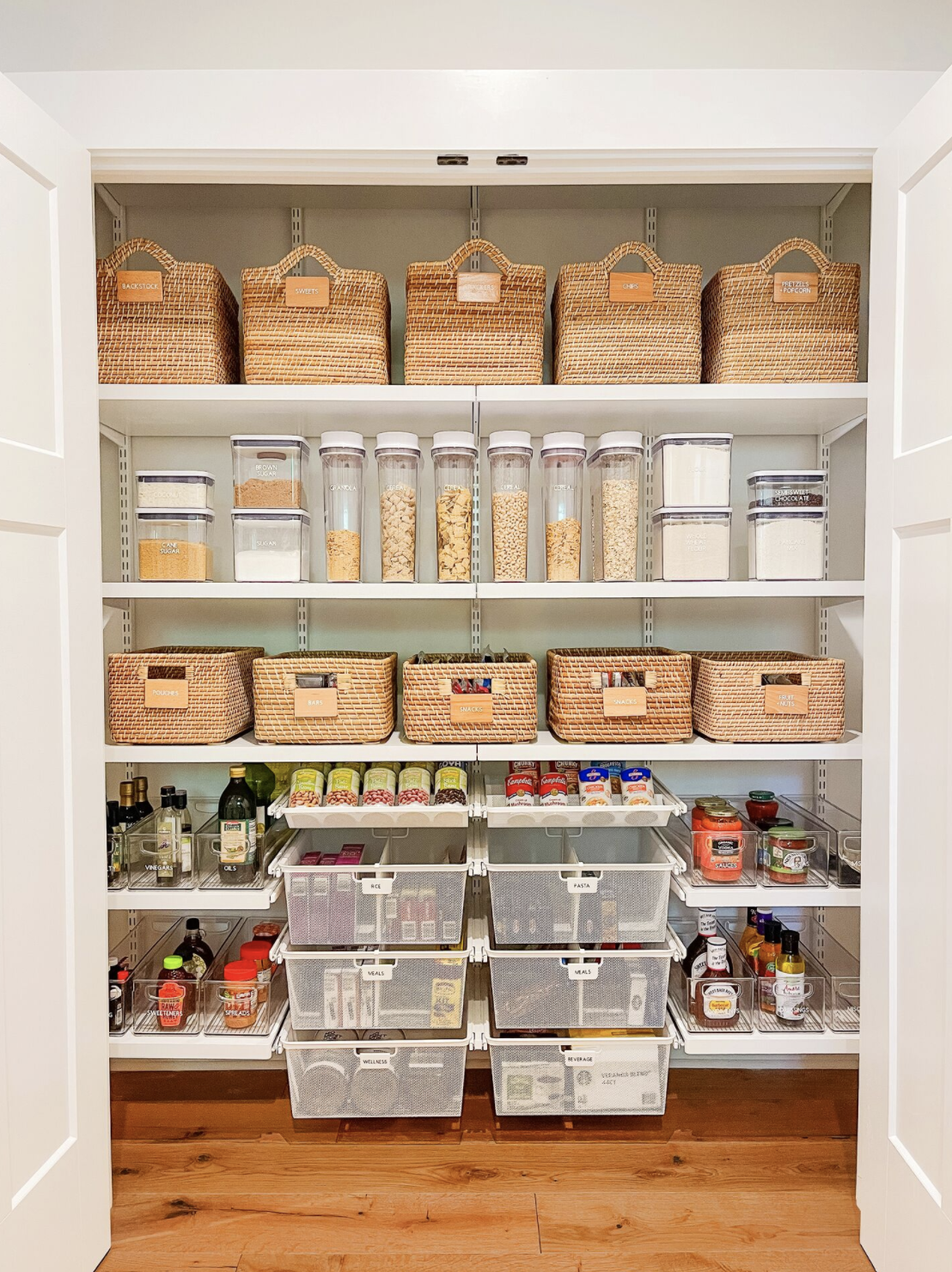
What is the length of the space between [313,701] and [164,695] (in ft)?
1.05

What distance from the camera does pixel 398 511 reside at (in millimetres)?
1751

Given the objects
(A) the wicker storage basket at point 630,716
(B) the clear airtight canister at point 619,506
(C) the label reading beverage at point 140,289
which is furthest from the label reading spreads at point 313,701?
(C) the label reading beverage at point 140,289

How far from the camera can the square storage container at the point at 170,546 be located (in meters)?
1.74

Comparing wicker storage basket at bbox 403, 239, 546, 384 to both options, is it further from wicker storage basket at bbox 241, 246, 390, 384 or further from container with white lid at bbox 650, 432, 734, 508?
container with white lid at bbox 650, 432, 734, 508

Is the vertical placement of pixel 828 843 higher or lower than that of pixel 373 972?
higher

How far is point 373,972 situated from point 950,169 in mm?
1872

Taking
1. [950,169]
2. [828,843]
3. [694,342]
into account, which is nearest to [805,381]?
[694,342]

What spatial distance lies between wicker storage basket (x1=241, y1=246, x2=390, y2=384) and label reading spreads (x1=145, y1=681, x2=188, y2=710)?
2.27 ft

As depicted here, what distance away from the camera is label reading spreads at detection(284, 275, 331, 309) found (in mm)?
1709

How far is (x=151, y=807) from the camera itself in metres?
2.03

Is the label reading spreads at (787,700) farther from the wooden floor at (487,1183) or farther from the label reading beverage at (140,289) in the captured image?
the label reading beverage at (140,289)

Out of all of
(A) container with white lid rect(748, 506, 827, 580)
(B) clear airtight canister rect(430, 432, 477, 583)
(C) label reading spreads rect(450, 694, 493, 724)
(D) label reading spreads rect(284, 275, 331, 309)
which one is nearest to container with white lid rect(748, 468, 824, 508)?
(A) container with white lid rect(748, 506, 827, 580)

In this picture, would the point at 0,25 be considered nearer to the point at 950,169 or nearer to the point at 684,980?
the point at 950,169

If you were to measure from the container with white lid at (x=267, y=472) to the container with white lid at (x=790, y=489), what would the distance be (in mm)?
1027
